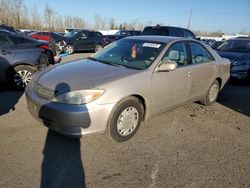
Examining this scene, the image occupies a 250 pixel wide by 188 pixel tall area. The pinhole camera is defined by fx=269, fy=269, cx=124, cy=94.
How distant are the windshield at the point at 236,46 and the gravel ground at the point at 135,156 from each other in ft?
18.0

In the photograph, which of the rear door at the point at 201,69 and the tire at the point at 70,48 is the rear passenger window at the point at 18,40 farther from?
the tire at the point at 70,48

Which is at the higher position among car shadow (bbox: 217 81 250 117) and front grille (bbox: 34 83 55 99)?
front grille (bbox: 34 83 55 99)

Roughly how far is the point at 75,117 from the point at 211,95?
12.4 feet

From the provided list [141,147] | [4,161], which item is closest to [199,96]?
[141,147]

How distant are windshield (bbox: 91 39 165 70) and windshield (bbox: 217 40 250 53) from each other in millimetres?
6246

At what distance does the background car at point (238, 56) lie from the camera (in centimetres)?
890

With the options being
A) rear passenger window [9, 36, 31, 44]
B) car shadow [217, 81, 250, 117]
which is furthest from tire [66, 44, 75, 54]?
car shadow [217, 81, 250, 117]

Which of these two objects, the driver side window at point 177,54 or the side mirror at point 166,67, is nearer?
the side mirror at point 166,67

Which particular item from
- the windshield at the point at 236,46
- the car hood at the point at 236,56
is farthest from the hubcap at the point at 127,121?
the windshield at the point at 236,46

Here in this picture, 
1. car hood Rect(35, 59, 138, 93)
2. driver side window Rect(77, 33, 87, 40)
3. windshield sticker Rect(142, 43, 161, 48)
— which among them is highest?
windshield sticker Rect(142, 43, 161, 48)

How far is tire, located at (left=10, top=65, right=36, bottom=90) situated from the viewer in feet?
22.2

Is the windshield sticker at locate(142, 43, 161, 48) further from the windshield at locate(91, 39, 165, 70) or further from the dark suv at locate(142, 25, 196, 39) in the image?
the dark suv at locate(142, 25, 196, 39)

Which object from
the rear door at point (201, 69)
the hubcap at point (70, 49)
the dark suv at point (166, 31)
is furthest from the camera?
the hubcap at point (70, 49)

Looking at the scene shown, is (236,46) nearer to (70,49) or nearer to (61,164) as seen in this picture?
(61,164)
